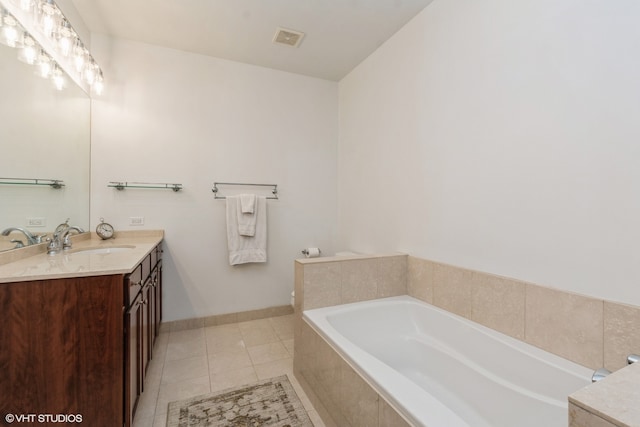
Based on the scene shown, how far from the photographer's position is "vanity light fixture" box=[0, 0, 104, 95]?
4.44ft

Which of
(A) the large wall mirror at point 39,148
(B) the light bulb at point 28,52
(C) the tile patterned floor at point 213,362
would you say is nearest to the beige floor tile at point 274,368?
(C) the tile patterned floor at point 213,362

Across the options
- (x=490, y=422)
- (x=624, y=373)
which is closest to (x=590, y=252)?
(x=624, y=373)

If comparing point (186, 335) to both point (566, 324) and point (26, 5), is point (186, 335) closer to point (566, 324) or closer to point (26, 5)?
point (26, 5)

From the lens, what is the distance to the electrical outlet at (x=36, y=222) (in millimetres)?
1511

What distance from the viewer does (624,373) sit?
640 millimetres

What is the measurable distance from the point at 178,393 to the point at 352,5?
274 cm

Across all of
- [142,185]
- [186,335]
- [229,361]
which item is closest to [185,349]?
[186,335]

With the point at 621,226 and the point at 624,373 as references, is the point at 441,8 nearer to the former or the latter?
the point at 621,226

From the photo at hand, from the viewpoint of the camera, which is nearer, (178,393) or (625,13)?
(625,13)

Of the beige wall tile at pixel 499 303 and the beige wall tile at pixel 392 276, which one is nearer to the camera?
the beige wall tile at pixel 499 303

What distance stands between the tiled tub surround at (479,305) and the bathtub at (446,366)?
0.06 metres

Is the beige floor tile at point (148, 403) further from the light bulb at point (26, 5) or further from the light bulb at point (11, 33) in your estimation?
the light bulb at point (26, 5)

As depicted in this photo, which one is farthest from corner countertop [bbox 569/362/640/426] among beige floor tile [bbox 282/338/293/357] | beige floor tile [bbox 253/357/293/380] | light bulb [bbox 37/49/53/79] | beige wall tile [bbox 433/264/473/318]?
light bulb [bbox 37/49/53/79]

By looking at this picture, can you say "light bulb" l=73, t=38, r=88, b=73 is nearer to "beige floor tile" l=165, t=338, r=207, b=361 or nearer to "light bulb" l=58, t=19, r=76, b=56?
"light bulb" l=58, t=19, r=76, b=56
